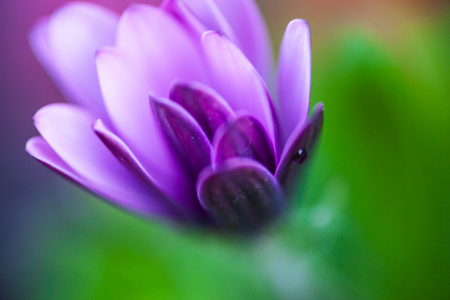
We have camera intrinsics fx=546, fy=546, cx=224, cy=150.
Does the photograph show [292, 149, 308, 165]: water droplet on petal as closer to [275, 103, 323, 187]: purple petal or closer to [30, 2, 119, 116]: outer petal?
[275, 103, 323, 187]: purple petal

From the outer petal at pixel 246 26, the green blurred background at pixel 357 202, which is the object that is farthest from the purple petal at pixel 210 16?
the green blurred background at pixel 357 202

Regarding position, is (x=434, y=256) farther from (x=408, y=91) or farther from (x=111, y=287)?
(x=111, y=287)

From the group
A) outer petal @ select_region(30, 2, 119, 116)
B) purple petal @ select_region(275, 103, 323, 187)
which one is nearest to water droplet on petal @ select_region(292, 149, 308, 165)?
purple petal @ select_region(275, 103, 323, 187)

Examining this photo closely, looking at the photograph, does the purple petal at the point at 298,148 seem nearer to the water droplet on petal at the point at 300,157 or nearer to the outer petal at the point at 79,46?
the water droplet on petal at the point at 300,157

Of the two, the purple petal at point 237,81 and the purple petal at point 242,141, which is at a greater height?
the purple petal at point 237,81

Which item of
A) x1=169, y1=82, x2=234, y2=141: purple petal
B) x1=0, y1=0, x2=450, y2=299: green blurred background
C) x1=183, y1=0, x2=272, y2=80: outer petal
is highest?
x1=183, y1=0, x2=272, y2=80: outer petal

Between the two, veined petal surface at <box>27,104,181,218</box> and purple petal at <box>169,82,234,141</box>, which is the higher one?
purple petal at <box>169,82,234,141</box>

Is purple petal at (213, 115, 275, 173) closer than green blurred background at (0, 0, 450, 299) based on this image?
Yes
